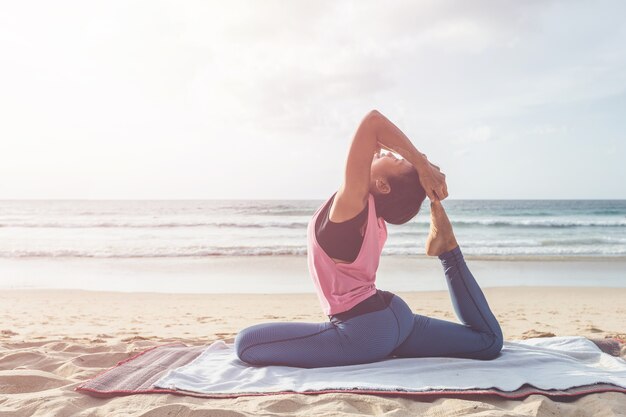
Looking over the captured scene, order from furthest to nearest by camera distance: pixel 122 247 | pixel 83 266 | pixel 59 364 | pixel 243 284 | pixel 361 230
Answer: pixel 122 247 → pixel 83 266 → pixel 243 284 → pixel 59 364 → pixel 361 230

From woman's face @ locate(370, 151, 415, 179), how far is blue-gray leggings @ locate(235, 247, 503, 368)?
2.37 feet

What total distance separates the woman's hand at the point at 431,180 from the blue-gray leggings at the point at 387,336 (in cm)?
54

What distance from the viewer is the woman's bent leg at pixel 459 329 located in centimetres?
331

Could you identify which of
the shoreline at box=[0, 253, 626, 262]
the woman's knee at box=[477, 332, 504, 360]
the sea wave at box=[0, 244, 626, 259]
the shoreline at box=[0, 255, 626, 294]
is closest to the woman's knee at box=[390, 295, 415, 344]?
the woman's knee at box=[477, 332, 504, 360]

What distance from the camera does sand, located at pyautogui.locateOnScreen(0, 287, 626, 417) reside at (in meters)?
2.68

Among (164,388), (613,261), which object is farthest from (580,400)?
(613,261)

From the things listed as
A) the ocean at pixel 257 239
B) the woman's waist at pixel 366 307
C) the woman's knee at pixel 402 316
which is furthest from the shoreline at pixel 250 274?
the woman's waist at pixel 366 307

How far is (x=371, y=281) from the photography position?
3066 mm

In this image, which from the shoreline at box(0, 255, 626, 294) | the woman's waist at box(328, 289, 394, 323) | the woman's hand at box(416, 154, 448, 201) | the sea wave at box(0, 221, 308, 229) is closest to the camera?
the woman's hand at box(416, 154, 448, 201)

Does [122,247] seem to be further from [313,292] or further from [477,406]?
[477,406]

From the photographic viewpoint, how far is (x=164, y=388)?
117 inches

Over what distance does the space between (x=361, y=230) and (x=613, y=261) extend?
1429cm

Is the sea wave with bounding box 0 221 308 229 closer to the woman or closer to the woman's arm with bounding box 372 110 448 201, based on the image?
the woman

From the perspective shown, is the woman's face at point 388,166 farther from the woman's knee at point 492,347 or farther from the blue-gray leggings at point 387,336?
the woman's knee at point 492,347
